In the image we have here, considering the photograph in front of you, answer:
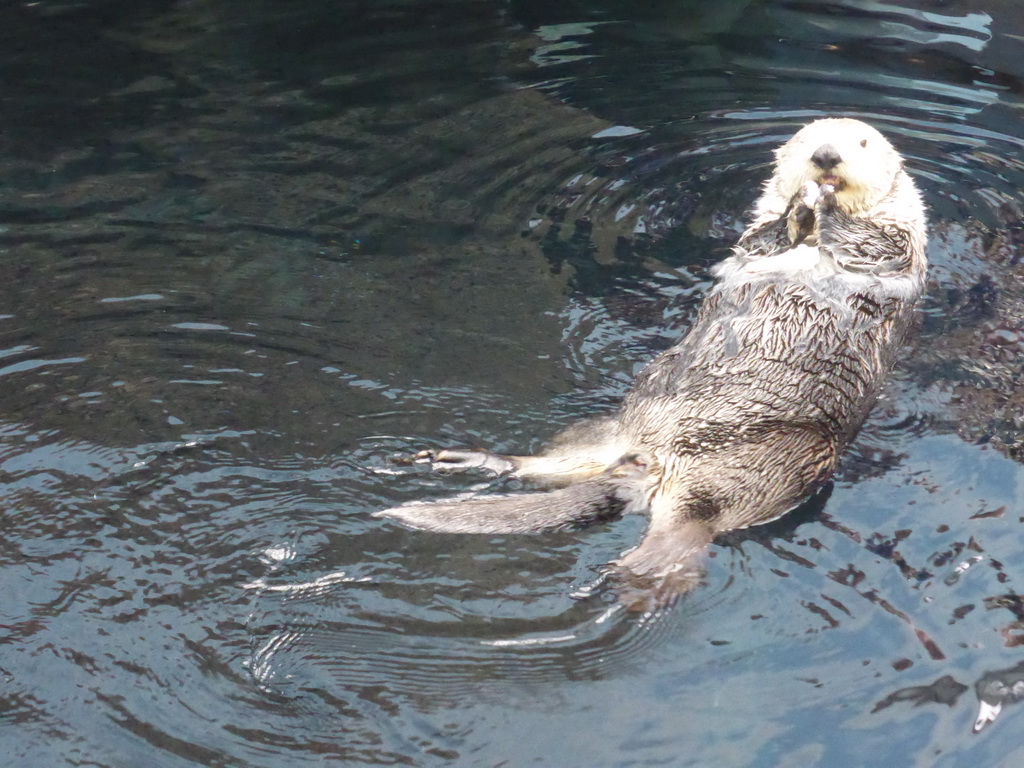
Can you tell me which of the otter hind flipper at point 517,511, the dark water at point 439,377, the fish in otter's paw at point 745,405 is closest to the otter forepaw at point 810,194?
the fish in otter's paw at point 745,405

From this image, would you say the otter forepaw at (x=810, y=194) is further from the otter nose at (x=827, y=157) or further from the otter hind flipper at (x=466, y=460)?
the otter hind flipper at (x=466, y=460)

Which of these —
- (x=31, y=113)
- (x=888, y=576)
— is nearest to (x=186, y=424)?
(x=888, y=576)

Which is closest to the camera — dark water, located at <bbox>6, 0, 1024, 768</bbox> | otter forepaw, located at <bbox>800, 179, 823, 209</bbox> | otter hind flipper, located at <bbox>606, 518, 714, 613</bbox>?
dark water, located at <bbox>6, 0, 1024, 768</bbox>

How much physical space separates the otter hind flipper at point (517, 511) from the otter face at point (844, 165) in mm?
1757

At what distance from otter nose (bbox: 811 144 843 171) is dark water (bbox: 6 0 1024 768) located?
82 centimetres

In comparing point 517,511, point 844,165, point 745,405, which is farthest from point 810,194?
point 517,511

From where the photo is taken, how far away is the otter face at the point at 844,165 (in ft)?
13.6

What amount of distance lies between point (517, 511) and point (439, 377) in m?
0.94

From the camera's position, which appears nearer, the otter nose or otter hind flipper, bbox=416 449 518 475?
otter hind flipper, bbox=416 449 518 475

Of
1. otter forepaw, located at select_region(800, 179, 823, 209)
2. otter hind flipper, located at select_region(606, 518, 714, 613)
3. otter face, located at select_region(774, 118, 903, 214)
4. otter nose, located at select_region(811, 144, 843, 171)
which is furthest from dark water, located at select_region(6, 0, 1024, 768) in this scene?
otter nose, located at select_region(811, 144, 843, 171)

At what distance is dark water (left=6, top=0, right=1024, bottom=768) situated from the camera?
262 cm

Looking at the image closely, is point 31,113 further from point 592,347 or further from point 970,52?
point 970,52

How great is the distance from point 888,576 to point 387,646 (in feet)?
4.93

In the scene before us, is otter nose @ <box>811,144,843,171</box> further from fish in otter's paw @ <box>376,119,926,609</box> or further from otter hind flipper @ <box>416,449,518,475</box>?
otter hind flipper @ <box>416,449,518,475</box>
